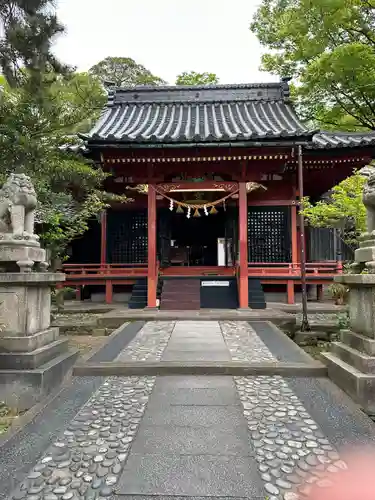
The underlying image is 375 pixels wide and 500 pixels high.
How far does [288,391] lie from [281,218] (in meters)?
7.96

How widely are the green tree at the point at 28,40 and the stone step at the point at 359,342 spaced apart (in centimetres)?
539

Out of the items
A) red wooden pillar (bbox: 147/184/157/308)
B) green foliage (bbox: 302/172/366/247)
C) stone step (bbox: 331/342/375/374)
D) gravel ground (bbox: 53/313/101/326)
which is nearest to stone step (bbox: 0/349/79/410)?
stone step (bbox: 331/342/375/374)

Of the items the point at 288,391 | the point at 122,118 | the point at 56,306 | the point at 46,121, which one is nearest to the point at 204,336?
the point at 288,391

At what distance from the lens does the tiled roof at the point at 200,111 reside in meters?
10.6

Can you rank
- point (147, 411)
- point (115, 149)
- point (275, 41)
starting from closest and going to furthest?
point (147, 411)
point (115, 149)
point (275, 41)

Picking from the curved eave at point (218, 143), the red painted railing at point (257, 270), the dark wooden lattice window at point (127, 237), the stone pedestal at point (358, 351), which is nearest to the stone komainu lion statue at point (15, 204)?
the stone pedestal at point (358, 351)

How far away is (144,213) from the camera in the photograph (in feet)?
37.7

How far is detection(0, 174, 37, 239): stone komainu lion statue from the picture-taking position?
393cm

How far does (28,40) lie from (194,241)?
1204cm

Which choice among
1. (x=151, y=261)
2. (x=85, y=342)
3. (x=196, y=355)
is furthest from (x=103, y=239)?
(x=196, y=355)

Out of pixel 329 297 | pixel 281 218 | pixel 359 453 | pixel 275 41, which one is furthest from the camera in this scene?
pixel 275 41

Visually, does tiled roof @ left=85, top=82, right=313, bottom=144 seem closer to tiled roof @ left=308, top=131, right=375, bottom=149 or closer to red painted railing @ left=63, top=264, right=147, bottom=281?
tiled roof @ left=308, top=131, right=375, bottom=149

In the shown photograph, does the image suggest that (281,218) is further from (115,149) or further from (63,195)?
(63,195)

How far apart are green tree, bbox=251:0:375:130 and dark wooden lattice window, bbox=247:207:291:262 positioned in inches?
209
